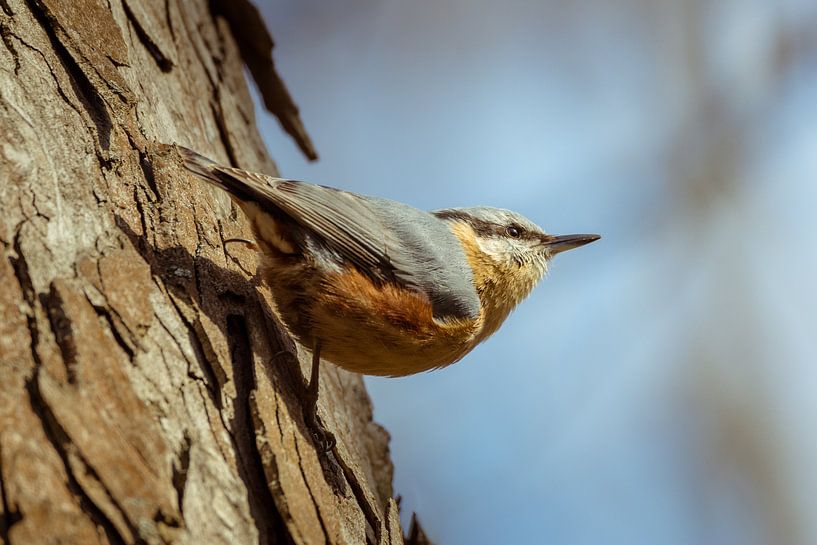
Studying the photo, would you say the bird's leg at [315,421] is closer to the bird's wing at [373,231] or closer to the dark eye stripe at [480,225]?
the bird's wing at [373,231]

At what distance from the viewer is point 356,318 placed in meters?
2.54

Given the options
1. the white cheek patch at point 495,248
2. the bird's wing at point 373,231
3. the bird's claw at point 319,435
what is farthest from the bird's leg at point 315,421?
the white cheek patch at point 495,248

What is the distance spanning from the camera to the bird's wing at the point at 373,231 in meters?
2.43

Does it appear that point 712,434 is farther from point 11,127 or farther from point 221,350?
point 11,127

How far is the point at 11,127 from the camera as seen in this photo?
198 centimetres

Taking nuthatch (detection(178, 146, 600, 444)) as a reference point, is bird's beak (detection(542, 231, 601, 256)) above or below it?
above

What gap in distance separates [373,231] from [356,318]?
33 cm

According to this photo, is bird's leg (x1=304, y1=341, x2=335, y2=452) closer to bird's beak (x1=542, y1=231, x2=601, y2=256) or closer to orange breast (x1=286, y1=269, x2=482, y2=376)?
orange breast (x1=286, y1=269, x2=482, y2=376)

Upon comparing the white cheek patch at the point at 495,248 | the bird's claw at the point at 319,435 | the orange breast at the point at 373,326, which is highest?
the white cheek patch at the point at 495,248

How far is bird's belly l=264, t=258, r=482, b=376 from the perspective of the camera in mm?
2539

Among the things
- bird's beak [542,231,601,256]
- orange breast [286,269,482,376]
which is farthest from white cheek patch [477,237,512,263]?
orange breast [286,269,482,376]

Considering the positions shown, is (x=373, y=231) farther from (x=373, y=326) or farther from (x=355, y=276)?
(x=373, y=326)

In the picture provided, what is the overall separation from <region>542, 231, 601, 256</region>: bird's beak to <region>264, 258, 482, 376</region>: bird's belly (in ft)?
3.87

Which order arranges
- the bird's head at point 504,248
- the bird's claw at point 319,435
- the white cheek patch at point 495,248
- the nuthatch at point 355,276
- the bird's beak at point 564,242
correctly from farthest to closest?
1. the bird's beak at point 564,242
2. the white cheek patch at point 495,248
3. the bird's head at point 504,248
4. the nuthatch at point 355,276
5. the bird's claw at point 319,435
